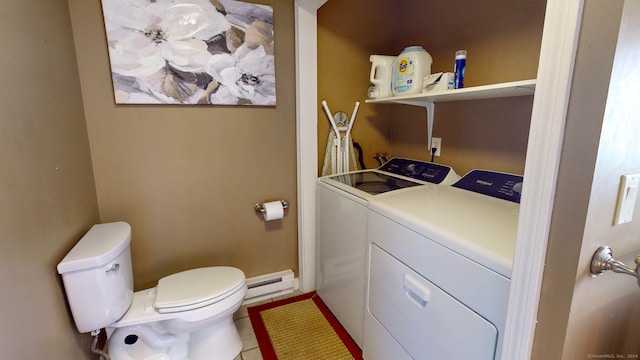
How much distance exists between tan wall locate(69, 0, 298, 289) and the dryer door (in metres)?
0.91

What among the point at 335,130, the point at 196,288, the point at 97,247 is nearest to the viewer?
the point at 97,247

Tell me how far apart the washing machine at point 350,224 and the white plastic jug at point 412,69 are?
50cm

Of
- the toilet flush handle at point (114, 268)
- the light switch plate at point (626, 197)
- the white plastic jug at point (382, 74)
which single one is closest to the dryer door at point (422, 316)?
the light switch plate at point (626, 197)

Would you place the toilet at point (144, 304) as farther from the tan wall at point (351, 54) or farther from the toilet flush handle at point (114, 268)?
the tan wall at point (351, 54)

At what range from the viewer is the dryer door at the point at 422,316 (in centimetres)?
92

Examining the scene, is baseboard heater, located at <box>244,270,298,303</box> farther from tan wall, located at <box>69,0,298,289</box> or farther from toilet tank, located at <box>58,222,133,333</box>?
toilet tank, located at <box>58,222,133,333</box>

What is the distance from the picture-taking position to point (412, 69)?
159cm

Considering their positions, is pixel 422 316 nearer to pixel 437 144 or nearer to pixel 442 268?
pixel 442 268

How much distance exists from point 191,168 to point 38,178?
0.74m

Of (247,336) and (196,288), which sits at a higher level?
(196,288)

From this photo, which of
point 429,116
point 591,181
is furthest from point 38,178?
point 429,116

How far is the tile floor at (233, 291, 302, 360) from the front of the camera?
5.29 ft

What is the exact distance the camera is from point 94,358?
142 centimetres

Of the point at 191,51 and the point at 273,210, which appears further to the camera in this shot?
the point at 273,210
